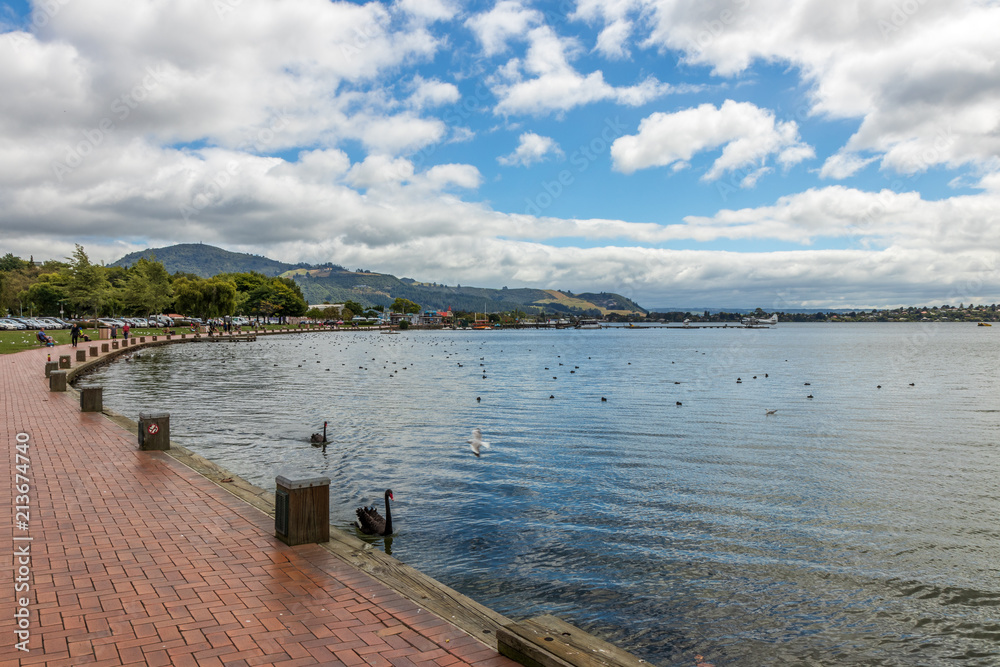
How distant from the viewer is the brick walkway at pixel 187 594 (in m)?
4.55

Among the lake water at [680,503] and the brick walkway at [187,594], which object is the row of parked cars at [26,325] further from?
the brick walkway at [187,594]

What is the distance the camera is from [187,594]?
552cm

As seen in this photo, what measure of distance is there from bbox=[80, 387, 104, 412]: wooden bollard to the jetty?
703cm

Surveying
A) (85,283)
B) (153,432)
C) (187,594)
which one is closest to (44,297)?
(85,283)

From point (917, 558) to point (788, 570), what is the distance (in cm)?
231

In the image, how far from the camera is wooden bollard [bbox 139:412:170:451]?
11.5m

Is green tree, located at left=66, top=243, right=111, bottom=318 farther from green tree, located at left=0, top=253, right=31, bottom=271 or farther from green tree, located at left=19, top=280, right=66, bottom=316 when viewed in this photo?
green tree, located at left=0, top=253, right=31, bottom=271

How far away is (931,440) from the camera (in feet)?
61.1

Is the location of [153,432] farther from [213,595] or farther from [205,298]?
[205,298]

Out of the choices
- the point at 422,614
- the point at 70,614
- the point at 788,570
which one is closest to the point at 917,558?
the point at 788,570

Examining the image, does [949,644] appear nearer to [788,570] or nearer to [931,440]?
[788,570]

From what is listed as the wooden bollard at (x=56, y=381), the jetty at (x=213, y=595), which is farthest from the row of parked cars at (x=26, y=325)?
the jetty at (x=213, y=595)

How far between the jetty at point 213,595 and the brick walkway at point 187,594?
16 millimetres

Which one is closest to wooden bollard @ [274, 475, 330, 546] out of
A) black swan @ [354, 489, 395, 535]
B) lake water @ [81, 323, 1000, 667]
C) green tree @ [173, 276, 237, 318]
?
lake water @ [81, 323, 1000, 667]
